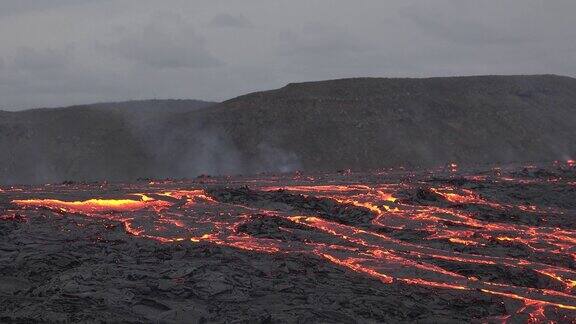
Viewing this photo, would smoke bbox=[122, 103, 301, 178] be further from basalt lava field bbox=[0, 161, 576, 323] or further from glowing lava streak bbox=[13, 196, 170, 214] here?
glowing lava streak bbox=[13, 196, 170, 214]

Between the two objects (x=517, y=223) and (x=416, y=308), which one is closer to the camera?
(x=416, y=308)

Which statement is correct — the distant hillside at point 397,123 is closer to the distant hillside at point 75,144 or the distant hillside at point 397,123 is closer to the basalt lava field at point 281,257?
the distant hillside at point 75,144

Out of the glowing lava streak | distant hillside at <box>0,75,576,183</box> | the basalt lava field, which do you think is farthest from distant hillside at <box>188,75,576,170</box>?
the glowing lava streak

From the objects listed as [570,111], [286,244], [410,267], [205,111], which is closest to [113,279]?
[286,244]

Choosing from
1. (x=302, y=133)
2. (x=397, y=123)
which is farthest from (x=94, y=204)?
(x=397, y=123)

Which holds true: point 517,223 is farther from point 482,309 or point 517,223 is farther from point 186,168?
point 186,168
